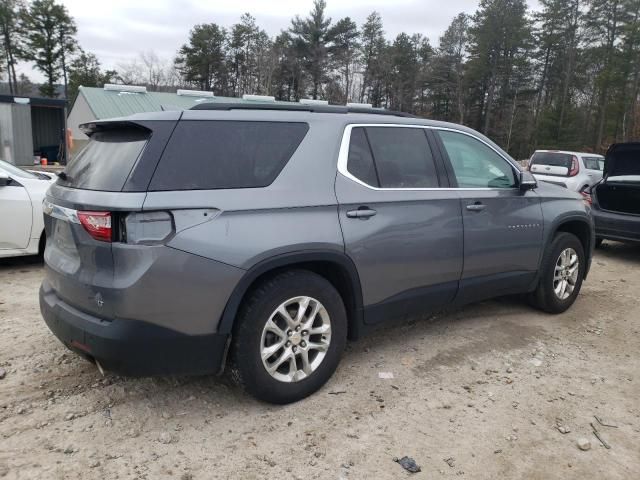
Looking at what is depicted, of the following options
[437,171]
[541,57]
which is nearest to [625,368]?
[437,171]

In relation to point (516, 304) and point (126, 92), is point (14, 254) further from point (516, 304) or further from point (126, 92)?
point (126, 92)

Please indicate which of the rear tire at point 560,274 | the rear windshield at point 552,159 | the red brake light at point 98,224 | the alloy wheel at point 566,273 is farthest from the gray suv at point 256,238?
the rear windshield at point 552,159

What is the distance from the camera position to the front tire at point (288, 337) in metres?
2.86

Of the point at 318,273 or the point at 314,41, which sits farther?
the point at 314,41

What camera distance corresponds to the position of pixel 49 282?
10.2 feet

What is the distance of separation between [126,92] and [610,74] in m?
32.7

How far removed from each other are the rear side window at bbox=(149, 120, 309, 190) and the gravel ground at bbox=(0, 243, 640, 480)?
54.3 inches

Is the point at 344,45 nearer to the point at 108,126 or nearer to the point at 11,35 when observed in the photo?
the point at 11,35

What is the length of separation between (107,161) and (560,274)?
4158mm

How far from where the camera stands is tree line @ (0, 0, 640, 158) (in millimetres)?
38500

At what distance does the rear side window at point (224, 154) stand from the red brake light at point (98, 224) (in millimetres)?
277

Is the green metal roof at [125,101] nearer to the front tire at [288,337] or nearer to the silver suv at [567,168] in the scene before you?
the silver suv at [567,168]

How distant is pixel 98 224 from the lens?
101 inches

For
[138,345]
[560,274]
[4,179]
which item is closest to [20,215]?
[4,179]
